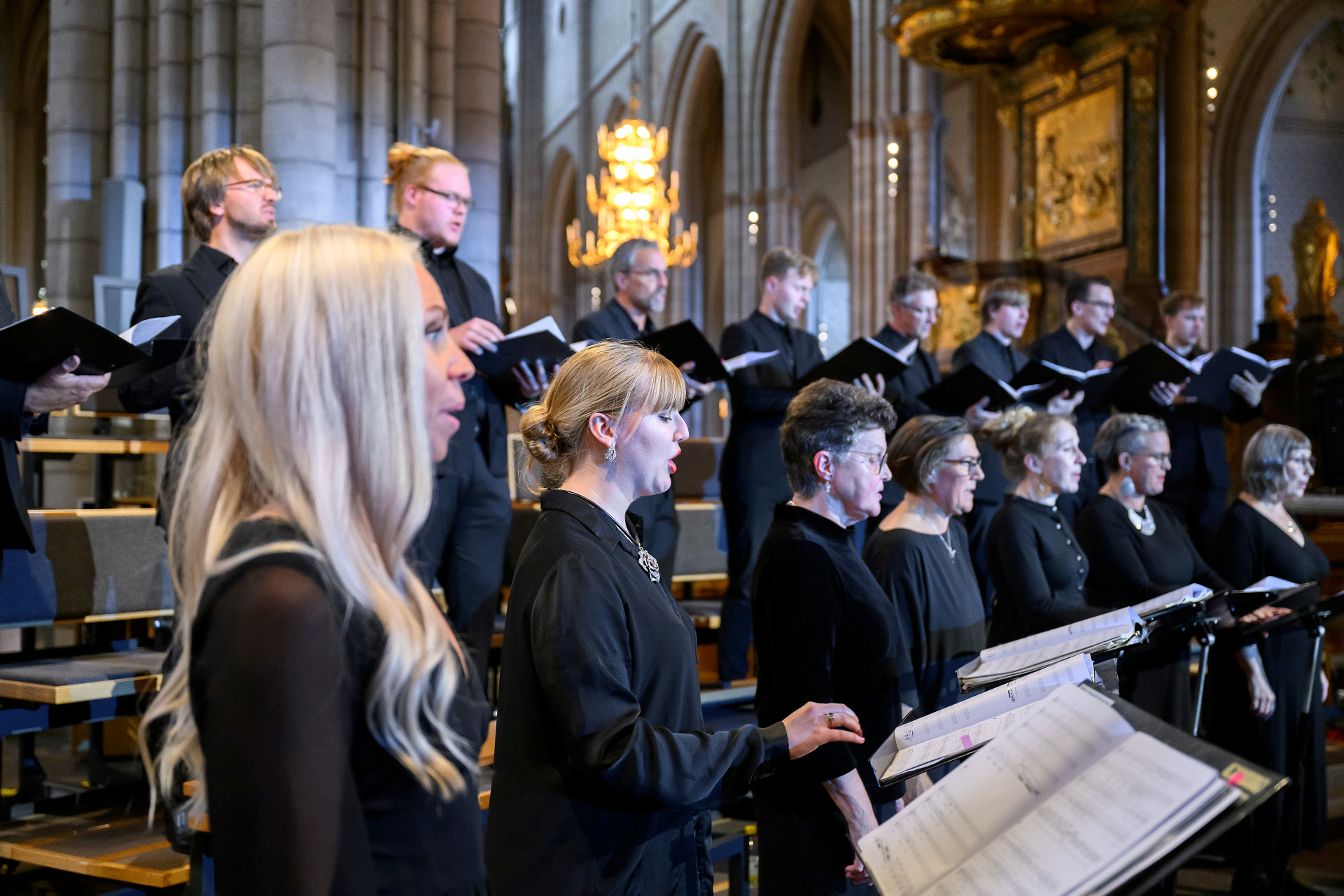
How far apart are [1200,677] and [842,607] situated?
1.94 m

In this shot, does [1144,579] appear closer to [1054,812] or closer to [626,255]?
[626,255]

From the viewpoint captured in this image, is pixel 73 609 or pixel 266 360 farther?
pixel 73 609

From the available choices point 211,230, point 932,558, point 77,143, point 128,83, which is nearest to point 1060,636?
point 932,558

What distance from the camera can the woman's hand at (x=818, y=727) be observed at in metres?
1.88

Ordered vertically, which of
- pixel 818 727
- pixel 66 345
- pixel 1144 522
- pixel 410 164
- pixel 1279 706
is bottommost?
pixel 1279 706

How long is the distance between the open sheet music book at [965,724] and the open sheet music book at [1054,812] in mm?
287

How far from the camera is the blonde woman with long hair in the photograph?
3.21 ft

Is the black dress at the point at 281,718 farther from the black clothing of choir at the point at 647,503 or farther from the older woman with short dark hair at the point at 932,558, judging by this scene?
the black clothing of choir at the point at 647,503

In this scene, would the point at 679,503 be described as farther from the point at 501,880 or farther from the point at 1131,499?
the point at 501,880

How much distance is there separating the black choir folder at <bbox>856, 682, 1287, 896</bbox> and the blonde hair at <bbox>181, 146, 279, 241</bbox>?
8.21ft

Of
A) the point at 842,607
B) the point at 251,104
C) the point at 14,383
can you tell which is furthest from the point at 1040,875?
the point at 251,104

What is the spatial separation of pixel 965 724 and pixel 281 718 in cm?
121

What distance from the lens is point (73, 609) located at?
137 inches

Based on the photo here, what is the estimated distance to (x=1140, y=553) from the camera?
3945mm
